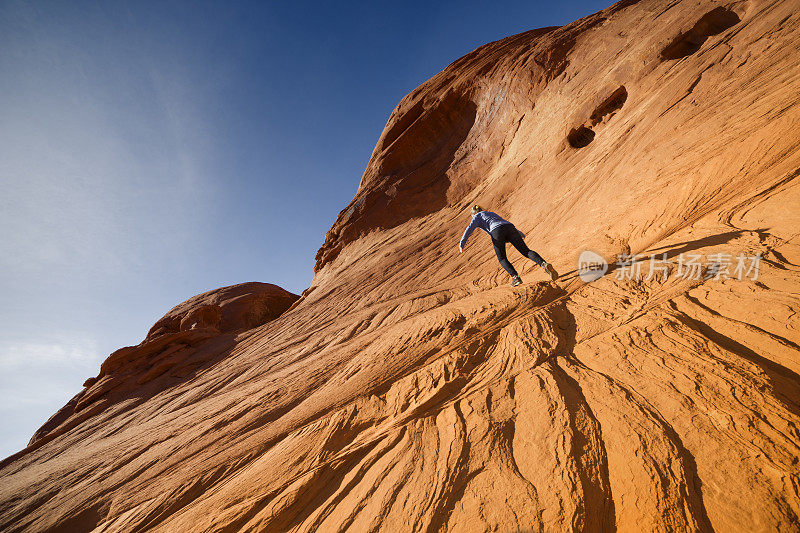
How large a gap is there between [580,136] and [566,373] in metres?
9.42

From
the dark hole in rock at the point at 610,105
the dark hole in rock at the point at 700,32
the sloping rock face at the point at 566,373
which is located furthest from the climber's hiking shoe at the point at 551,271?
the dark hole in rock at the point at 700,32

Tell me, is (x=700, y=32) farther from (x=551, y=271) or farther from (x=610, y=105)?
(x=551, y=271)

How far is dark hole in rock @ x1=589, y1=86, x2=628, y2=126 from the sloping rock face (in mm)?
55

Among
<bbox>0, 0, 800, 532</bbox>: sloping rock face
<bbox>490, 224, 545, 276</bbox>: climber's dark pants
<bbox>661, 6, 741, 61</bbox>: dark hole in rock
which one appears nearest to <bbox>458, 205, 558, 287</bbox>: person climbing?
<bbox>490, 224, 545, 276</bbox>: climber's dark pants

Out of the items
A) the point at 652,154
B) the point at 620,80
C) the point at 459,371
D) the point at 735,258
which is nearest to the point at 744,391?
the point at 735,258

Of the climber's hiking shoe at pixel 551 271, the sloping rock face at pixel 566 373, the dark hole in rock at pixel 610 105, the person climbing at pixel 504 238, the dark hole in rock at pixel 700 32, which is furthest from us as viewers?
the dark hole in rock at pixel 610 105

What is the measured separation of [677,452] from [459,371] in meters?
1.86

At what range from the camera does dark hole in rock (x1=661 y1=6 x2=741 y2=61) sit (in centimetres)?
829

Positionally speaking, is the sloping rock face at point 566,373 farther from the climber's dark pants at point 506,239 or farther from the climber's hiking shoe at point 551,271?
the climber's dark pants at point 506,239

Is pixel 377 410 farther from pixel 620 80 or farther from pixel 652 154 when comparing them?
pixel 620 80

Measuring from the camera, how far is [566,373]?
2846mm

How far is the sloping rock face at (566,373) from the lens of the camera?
6.19 ft

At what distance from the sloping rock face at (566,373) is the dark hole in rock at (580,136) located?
0.29ft

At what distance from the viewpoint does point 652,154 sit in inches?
240
